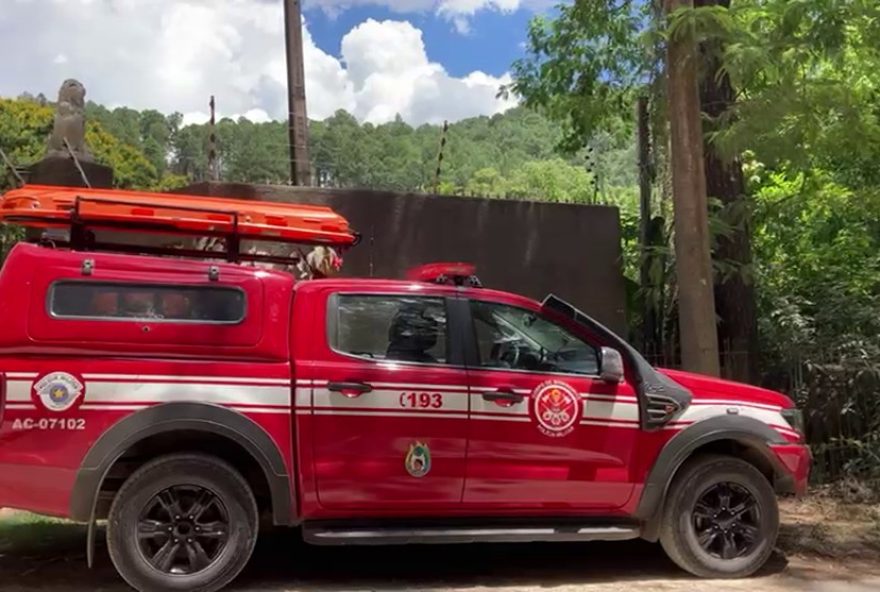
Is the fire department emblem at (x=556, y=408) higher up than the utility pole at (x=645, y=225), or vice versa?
the utility pole at (x=645, y=225)

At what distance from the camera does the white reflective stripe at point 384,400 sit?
5.26 metres

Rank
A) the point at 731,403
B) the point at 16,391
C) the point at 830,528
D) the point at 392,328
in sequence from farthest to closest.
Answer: the point at 830,528 < the point at 731,403 < the point at 392,328 < the point at 16,391

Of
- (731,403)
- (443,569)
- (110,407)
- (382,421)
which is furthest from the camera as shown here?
(443,569)

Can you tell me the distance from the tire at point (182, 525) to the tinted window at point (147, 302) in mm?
836

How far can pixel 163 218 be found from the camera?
5637 millimetres

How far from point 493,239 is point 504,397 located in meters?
4.67

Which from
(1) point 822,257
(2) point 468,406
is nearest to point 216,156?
(2) point 468,406

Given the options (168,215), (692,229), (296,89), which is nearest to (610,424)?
(692,229)

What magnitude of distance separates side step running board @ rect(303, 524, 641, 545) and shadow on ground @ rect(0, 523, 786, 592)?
375 mm

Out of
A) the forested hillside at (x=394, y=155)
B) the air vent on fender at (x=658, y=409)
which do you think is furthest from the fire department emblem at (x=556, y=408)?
the forested hillside at (x=394, y=155)

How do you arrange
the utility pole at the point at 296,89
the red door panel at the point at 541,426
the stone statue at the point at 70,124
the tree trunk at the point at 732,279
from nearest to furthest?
the red door panel at the point at 541,426, the tree trunk at the point at 732,279, the stone statue at the point at 70,124, the utility pole at the point at 296,89

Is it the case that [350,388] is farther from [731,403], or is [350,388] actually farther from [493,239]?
[493,239]

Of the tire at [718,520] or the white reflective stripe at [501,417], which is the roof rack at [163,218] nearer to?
the white reflective stripe at [501,417]

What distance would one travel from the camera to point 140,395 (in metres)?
5.02
